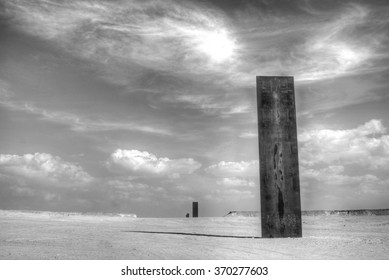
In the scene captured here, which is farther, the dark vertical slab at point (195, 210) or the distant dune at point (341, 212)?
the dark vertical slab at point (195, 210)

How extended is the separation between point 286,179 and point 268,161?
451 mm

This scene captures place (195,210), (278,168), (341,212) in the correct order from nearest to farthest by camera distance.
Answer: (278,168)
(341,212)
(195,210)

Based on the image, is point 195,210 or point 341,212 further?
point 195,210

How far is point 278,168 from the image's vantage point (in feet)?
22.4

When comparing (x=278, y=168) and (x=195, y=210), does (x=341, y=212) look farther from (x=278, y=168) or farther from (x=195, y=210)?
(x=278, y=168)

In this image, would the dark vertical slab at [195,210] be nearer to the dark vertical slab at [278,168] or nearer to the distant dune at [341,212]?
the distant dune at [341,212]

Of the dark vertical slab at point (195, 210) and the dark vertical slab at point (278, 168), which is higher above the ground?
the dark vertical slab at point (278, 168)

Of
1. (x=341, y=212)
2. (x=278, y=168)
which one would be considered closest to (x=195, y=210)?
(x=341, y=212)

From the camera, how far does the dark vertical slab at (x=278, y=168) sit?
6781 mm

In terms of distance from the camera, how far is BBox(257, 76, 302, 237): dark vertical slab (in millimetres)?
6781

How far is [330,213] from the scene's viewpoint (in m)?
17.5

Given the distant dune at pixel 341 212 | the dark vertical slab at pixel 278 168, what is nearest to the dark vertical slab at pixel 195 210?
the distant dune at pixel 341 212

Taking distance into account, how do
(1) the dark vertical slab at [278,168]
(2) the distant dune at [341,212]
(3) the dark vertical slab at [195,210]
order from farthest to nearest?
(3) the dark vertical slab at [195,210] < (2) the distant dune at [341,212] < (1) the dark vertical slab at [278,168]
